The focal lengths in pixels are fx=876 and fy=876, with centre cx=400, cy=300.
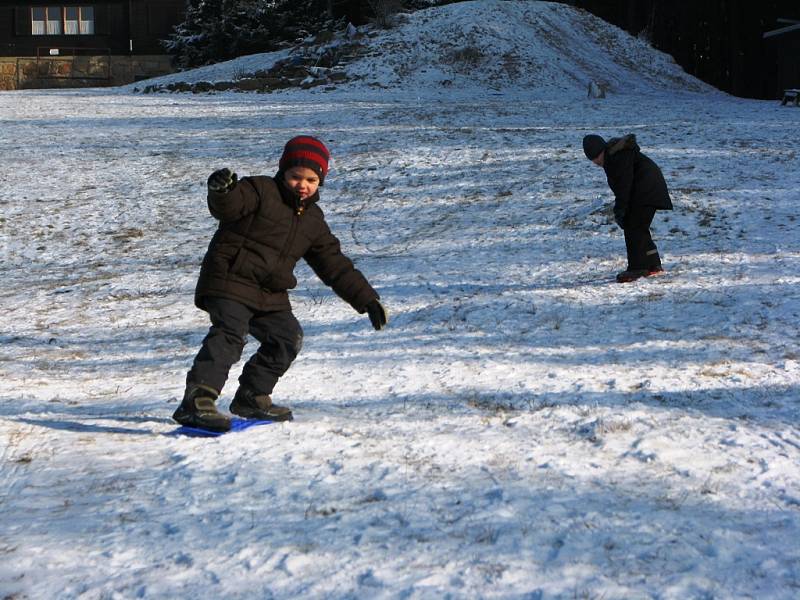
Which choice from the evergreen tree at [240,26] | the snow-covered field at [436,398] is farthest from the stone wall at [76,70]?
the snow-covered field at [436,398]

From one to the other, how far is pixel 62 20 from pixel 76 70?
18.2 feet

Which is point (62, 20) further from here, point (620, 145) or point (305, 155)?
point (305, 155)

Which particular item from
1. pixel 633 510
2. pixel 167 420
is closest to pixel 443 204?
pixel 167 420

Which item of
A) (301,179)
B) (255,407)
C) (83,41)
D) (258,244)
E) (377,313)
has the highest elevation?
(83,41)

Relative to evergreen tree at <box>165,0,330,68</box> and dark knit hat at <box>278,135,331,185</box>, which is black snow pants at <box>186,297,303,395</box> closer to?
dark knit hat at <box>278,135,331,185</box>

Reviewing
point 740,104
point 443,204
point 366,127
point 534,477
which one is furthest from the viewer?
point 740,104

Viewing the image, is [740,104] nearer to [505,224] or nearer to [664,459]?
[505,224]

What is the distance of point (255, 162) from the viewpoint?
1512 cm

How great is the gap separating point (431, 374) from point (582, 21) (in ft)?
104

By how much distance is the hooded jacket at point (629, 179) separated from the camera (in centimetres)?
846

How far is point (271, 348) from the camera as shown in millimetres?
4711

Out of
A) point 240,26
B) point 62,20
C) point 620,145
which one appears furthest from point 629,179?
point 62,20

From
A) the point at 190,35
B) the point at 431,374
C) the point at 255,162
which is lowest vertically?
the point at 431,374

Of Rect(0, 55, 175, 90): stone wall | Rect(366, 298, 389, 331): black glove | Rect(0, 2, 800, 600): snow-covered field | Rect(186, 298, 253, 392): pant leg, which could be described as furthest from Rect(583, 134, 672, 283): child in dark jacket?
Rect(0, 55, 175, 90): stone wall
